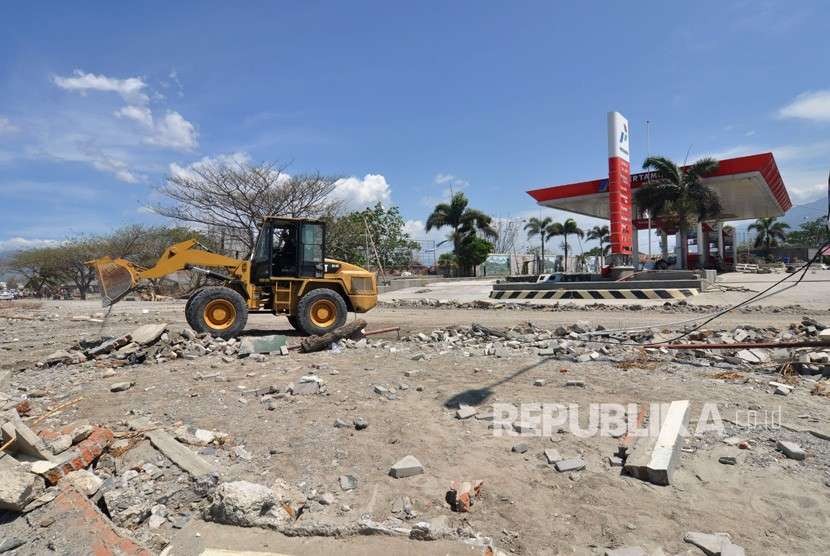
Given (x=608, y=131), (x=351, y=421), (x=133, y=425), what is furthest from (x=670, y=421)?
(x=608, y=131)

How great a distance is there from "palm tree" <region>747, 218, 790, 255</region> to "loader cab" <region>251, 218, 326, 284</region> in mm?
83920

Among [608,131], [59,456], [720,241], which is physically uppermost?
[608,131]

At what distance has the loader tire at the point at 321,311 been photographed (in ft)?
32.0

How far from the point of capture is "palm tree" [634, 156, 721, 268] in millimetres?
29234

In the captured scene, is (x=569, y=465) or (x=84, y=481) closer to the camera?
(x=84, y=481)

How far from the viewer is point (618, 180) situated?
70.0 feet

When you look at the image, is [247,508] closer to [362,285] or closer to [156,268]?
[156,268]

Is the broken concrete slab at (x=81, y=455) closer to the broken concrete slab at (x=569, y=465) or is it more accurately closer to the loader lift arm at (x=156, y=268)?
the broken concrete slab at (x=569, y=465)

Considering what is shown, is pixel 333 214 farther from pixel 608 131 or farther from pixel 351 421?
pixel 351 421

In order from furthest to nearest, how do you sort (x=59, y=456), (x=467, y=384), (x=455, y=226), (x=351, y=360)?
(x=455, y=226)
(x=351, y=360)
(x=467, y=384)
(x=59, y=456)

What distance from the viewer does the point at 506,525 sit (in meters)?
2.93

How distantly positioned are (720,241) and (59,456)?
43.7 meters

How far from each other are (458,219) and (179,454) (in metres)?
40.2

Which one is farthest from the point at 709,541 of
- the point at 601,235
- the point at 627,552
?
the point at 601,235
